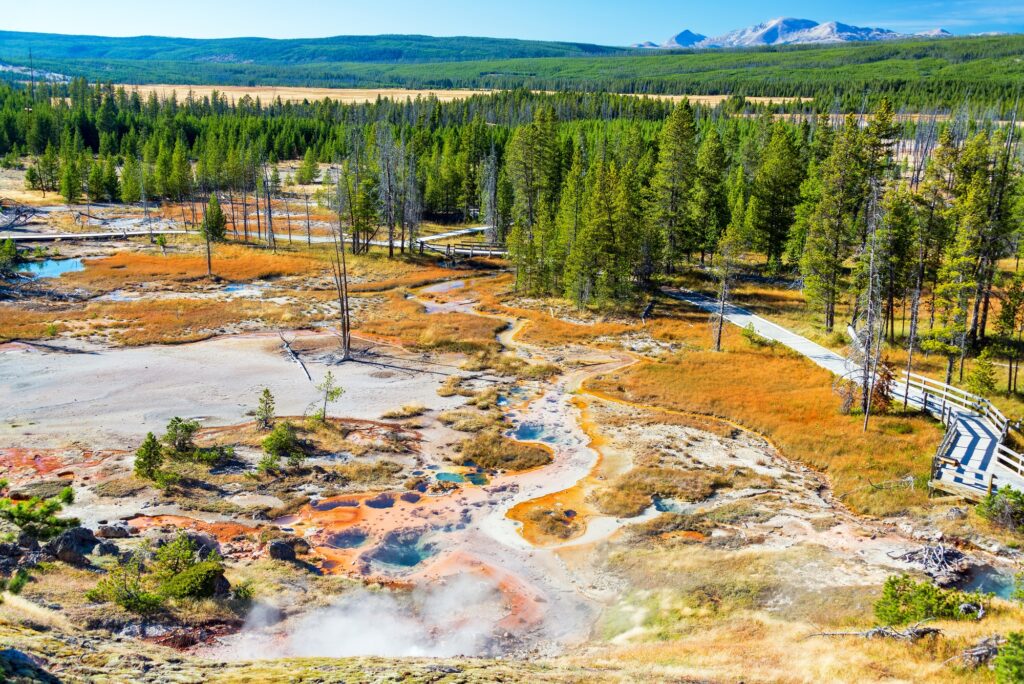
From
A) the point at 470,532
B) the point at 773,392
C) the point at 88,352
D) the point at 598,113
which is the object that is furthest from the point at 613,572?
the point at 598,113

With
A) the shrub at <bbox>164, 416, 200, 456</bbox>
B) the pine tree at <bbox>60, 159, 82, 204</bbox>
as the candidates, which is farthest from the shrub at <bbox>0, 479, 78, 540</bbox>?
the pine tree at <bbox>60, 159, 82, 204</bbox>

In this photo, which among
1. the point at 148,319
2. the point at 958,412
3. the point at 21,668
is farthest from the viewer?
the point at 148,319

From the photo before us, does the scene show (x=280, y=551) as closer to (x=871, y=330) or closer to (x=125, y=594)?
(x=125, y=594)

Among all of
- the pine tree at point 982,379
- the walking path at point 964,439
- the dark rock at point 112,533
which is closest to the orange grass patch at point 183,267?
the dark rock at point 112,533

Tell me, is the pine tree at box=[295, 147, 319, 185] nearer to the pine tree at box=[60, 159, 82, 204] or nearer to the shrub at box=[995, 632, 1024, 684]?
the pine tree at box=[60, 159, 82, 204]

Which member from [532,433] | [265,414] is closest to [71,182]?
[265,414]

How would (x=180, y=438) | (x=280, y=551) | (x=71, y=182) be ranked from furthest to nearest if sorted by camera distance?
(x=71, y=182), (x=180, y=438), (x=280, y=551)
